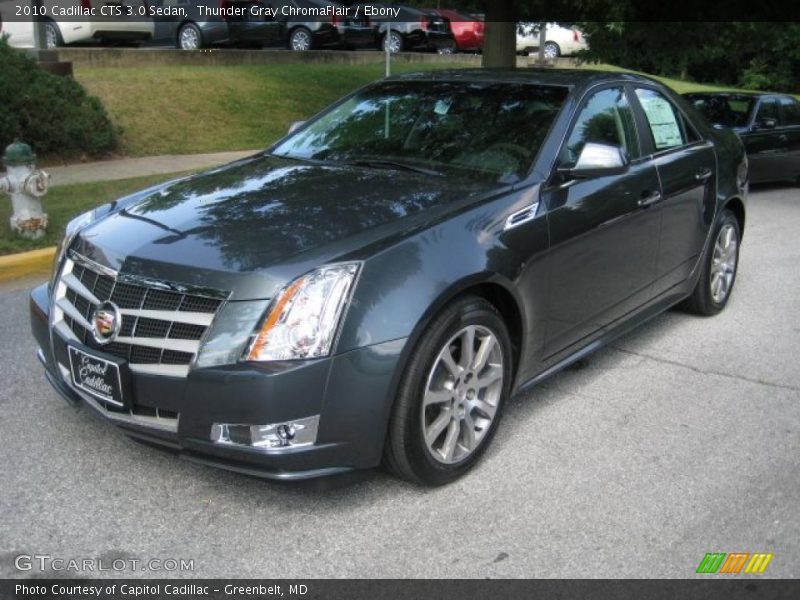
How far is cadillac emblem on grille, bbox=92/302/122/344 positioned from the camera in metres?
3.26

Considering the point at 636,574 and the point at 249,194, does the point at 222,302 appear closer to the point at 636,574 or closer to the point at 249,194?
the point at 249,194

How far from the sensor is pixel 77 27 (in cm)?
1817

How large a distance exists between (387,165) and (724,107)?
9.64 metres

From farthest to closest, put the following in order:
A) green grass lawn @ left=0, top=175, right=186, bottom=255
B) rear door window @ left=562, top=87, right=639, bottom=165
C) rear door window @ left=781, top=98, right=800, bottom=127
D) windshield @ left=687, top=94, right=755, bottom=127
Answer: rear door window @ left=781, top=98, right=800, bottom=127 → windshield @ left=687, top=94, right=755, bottom=127 → green grass lawn @ left=0, top=175, right=186, bottom=255 → rear door window @ left=562, top=87, right=639, bottom=165

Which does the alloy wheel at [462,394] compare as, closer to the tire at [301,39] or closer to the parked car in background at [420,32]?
the tire at [301,39]

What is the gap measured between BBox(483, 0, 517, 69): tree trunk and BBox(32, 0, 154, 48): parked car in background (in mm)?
9400

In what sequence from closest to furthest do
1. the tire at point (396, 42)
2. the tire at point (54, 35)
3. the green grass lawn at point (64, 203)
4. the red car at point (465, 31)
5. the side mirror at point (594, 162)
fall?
the side mirror at point (594, 162) < the green grass lawn at point (64, 203) < the tire at point (54, 35) < the tire at point (396, 42) < the red car at point (465, 31)

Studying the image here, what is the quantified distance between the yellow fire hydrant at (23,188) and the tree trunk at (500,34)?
24.3 ft

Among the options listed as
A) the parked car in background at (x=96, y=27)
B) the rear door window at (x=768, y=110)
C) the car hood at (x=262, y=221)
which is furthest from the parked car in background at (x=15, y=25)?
the car hood at (x=262, y=221)

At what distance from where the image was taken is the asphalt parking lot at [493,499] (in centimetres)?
307

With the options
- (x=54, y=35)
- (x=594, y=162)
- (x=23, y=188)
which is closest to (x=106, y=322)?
(x=594, y=162)

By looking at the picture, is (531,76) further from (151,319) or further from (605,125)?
(151,319)

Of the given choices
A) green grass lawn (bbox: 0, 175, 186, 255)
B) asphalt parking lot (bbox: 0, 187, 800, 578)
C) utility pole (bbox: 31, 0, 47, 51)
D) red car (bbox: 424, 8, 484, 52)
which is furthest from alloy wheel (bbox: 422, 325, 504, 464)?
red car (bbox: 424, 8, 484, 52)

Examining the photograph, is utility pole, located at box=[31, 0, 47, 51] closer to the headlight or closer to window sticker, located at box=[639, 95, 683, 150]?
window sticker, located at box=[639, 95, 683, 150]
